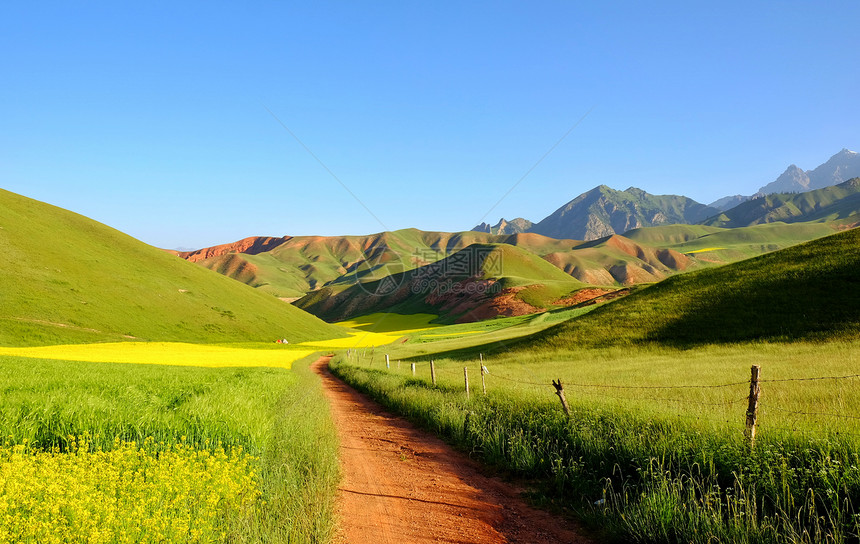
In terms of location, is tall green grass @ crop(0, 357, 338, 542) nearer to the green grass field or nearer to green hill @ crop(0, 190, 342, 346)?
the green grass field

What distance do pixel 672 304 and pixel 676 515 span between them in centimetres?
3793

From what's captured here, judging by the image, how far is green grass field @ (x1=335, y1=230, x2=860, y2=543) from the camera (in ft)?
20.4

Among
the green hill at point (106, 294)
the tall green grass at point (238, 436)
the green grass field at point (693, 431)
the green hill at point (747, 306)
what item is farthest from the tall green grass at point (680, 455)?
the green hill at point (106, 294)

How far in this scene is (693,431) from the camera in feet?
28.5

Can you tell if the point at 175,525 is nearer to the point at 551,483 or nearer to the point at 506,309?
the point at 551,483

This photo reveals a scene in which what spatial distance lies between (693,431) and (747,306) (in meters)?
31.9

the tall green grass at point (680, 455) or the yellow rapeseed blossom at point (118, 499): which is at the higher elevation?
the yellow rapeseed blossom at point (118, 499)

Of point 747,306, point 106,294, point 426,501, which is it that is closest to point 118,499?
point 426,501

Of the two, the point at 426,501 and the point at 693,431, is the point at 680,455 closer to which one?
the point at 693,431

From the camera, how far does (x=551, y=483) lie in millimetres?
9125

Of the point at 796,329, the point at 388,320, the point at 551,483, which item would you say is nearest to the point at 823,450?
the point at 551,483

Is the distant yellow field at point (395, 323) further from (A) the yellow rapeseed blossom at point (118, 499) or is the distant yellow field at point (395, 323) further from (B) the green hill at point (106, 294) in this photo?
(A) the yellow rapeseed blossom at point (118, 499)

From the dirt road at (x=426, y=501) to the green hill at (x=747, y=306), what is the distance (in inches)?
1051

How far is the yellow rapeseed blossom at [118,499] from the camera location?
4609mm
